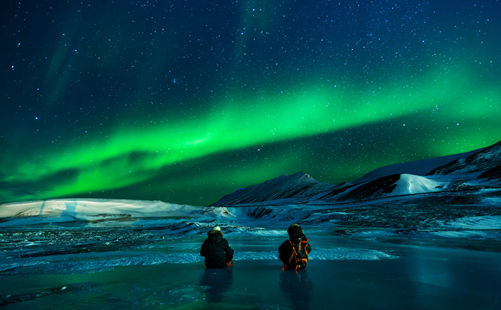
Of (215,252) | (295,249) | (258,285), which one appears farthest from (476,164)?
(258,285)

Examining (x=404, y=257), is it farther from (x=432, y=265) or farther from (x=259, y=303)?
(x=259, y=303)

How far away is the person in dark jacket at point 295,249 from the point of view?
8469 millimetres

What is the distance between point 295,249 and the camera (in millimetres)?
8602

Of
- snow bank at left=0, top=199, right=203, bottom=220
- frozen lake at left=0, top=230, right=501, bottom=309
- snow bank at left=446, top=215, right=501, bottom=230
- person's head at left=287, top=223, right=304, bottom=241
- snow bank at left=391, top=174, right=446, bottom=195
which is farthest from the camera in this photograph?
snow bank at left=391, top=174, right=446, bottom=195

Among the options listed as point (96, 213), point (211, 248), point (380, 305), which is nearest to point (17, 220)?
point (96, 213)

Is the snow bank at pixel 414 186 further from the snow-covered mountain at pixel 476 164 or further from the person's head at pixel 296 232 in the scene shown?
the person's head at pixel 296 232

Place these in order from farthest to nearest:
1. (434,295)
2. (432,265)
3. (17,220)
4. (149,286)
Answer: (17,220) < (432,265) < (149,286) < (434,295)

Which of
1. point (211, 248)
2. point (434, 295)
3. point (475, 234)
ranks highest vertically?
point (211, 248)

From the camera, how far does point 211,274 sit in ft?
27.3

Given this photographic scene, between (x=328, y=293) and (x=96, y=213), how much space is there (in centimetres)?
10312

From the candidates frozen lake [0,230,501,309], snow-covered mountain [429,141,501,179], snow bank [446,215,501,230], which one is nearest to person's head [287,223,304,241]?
frozen lake [0,230,501,309]

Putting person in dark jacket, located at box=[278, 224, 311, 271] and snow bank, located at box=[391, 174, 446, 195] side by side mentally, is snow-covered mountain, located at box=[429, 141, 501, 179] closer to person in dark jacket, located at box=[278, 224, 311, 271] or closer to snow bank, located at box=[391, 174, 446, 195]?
snow bank, located at box=[391, 174, 446, 195]

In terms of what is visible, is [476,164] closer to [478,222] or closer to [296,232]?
[478,222]

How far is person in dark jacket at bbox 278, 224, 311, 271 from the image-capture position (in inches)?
333
